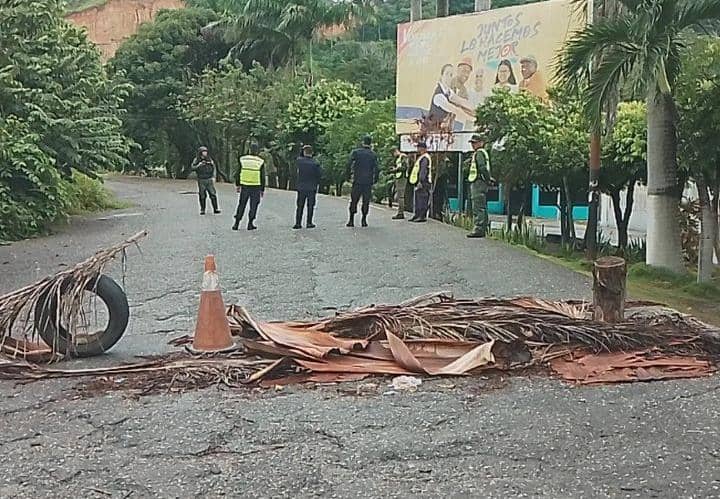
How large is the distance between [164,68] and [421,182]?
28574 mm

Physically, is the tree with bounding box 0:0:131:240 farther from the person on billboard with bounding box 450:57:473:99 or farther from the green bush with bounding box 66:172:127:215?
the person on billboard with bounding box 450:57:473:99

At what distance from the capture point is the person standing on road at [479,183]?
15898 mm

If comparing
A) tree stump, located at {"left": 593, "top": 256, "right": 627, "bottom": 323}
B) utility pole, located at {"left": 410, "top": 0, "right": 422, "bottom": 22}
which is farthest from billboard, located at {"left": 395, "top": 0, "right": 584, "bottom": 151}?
tree stump, located at {"left": 593, "top": 256, "right": 627, "bottom": 323}

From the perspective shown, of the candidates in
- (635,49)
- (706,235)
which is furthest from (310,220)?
(635,49)

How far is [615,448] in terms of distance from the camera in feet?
17.4

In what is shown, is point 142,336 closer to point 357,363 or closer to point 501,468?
point 357,363

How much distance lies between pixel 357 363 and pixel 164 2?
53.0m

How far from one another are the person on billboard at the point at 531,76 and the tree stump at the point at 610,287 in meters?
15.8

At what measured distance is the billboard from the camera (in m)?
23.0

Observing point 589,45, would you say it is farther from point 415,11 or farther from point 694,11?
point 415,11

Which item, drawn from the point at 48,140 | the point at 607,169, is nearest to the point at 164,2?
the point at 48,140

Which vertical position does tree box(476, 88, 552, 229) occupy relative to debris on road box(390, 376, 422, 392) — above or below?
above

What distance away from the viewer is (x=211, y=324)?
750 cm

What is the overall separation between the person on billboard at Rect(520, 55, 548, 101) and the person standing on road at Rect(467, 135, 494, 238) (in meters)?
6.75
